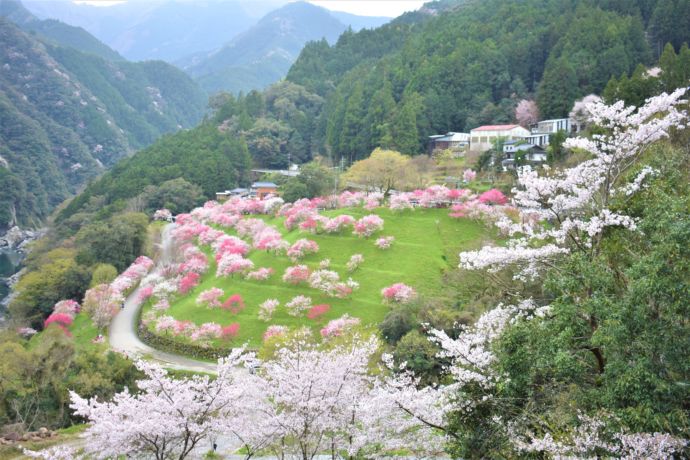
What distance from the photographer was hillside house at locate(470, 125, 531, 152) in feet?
148

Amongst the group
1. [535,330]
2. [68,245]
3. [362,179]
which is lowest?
[68,245]

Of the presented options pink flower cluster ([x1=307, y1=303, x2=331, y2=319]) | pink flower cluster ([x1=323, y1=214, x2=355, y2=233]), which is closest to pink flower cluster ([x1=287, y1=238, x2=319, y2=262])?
pink flower cluster ([x1=323, y1=214, x2=355, y2=233])

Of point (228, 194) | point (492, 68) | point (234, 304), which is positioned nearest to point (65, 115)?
point (228, 194)

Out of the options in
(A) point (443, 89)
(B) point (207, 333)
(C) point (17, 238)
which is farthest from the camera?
(C) point (17, 238)

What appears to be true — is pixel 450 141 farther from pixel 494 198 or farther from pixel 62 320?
pixel 62 320

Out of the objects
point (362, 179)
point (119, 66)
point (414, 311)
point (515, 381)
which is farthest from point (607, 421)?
point (119, 66)

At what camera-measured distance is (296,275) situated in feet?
92.2

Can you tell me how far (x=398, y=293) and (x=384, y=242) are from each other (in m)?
5.61

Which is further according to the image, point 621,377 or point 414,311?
point 414,311

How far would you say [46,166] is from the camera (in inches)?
3696

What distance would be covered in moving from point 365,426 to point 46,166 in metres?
96.9

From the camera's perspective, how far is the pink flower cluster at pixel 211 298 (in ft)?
92.2

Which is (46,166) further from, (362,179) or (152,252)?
(362,179)

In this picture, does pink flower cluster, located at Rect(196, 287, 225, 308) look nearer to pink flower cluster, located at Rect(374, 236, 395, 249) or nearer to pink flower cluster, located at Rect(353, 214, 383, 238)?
pink flower cluster, located at Rect(353, 214, 383, 238)
